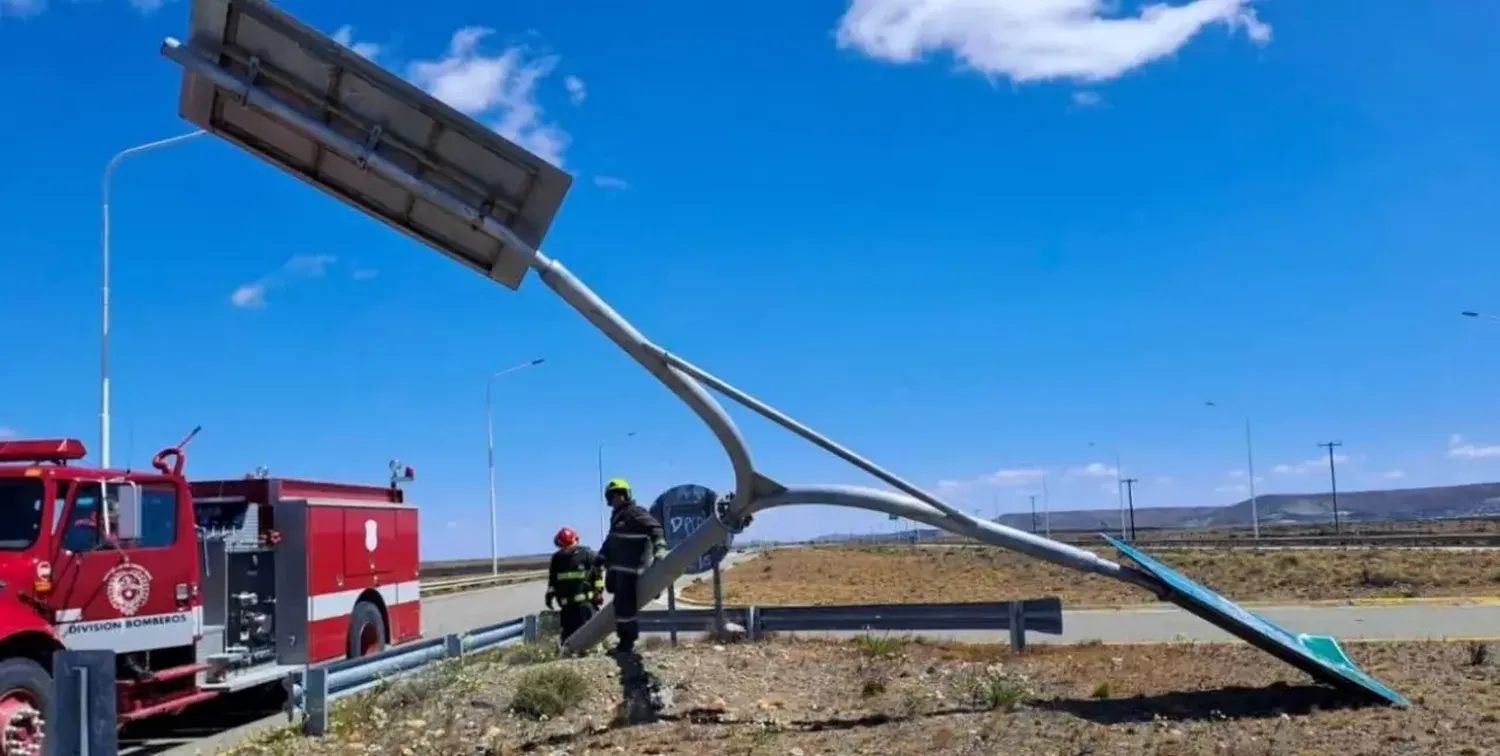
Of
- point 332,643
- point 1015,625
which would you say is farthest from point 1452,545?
point 332,643

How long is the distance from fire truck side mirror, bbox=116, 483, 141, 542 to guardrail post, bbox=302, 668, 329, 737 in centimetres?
218

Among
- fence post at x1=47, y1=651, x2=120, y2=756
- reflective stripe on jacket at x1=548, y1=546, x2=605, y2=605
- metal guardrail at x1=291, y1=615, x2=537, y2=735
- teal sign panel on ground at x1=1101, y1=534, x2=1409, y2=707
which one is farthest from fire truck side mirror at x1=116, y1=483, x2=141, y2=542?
teal sign panel on ground at x1=1101, y1=534, x2=1409, y2=707

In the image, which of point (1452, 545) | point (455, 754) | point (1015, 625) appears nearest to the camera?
point (455, 754)

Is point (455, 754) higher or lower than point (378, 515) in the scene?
lower

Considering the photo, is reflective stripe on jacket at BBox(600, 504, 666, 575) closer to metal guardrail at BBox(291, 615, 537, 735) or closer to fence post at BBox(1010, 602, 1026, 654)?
metal guardrail at BBox(291, 615, 537, 735)

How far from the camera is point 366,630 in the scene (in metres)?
16.4

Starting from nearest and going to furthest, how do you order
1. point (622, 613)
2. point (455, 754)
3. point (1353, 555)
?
1. point (455, 754)
2. point (622, 613)
3. point (1353, 555)

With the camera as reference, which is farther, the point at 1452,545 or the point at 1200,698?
the point at 1452,545

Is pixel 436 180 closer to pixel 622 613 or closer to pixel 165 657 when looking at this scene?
pixel 622 613

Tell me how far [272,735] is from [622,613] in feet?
9.75

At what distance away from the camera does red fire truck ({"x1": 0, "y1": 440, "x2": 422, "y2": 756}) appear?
1042cm

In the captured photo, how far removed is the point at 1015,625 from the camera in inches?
585

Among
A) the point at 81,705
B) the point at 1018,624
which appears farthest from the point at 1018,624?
the point at 81,705

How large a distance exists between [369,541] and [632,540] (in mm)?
6465
